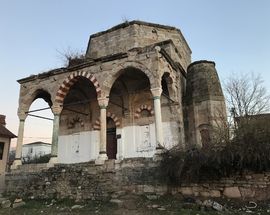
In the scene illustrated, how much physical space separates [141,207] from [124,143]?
5.77 meters

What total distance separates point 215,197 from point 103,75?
6.58 meters

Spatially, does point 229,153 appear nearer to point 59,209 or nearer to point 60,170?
point 59,209

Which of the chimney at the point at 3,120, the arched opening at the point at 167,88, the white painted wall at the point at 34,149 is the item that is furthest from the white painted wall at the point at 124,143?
the white painted wall at the point at 34,149

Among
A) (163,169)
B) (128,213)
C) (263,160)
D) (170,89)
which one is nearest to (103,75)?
(170,89)

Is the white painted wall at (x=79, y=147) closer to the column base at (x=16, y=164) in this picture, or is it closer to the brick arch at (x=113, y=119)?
the brick arch at (x=113, y=119)

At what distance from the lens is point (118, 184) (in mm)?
9234

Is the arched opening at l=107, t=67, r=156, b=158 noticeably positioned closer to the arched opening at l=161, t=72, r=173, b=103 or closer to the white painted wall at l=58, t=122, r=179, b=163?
the white painted wall at l=58, t=122, r=179, b=163

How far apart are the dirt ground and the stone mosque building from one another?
2.35 metres

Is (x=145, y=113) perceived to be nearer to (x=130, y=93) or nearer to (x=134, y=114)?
(x=134, y=114)

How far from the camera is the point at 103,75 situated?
1148 cm

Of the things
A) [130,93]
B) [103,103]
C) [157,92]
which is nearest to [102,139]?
[103,103]

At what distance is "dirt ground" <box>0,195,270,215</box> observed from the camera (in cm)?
675

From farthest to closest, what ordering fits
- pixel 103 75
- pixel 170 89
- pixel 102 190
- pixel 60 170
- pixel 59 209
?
pixel 170 89
pixel 103 75
pixel 60 170
pixel 102 190
pixel 59 209

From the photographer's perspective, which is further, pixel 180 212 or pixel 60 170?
pixel 60 170
